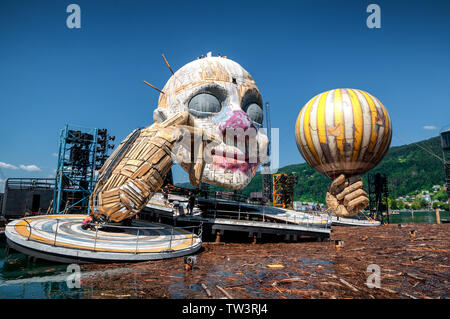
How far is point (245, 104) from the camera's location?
48.3 feet

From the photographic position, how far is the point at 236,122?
13445 mm

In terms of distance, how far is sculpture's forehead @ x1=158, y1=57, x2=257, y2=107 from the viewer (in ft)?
45.4

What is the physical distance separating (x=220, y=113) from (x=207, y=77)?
210cm

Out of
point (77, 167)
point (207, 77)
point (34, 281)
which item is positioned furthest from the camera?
point (77, 167)

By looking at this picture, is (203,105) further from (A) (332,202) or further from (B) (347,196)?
(B) (347,196)

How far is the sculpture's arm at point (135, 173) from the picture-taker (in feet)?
30.1

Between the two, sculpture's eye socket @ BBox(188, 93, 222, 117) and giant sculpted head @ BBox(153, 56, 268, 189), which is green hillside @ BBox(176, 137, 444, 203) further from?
sculpture's eye socket @ BBox(188, 93, 222, 117)

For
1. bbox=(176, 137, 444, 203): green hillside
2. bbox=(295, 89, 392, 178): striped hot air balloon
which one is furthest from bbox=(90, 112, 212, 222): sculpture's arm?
bbox=(176, 137, 444, 203): green hillside

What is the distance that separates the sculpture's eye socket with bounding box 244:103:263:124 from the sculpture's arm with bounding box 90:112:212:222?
5.45 m

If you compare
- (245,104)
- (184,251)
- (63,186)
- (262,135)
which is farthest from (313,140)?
(63,186)

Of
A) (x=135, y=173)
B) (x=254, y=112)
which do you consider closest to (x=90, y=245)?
(x=135, y=173)

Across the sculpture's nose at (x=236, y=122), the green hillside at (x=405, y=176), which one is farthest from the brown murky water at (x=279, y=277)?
the green hillside at (x=405, y=176)

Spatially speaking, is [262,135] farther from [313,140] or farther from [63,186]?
[63,186]

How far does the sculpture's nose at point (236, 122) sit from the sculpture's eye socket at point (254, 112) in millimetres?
1074
